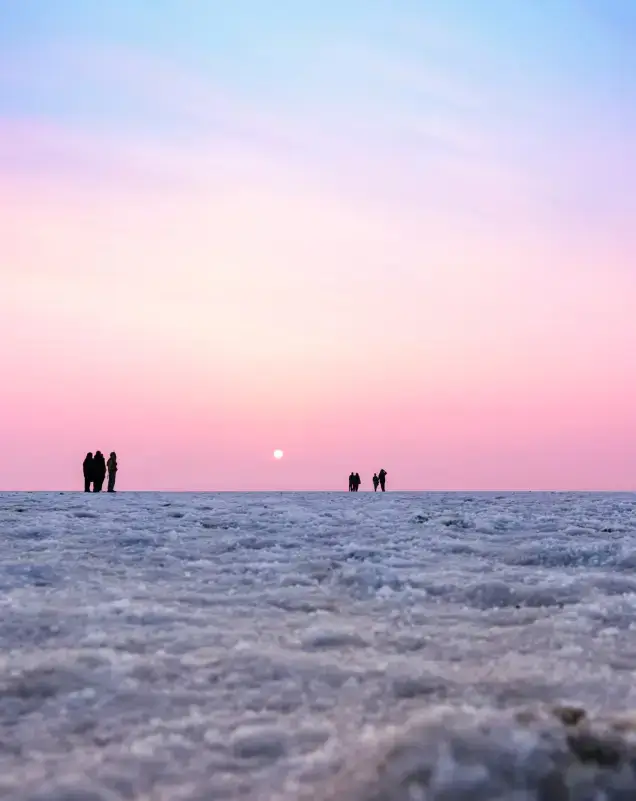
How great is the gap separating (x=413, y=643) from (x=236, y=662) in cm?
153

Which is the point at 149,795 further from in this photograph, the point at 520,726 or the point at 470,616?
the point at 470,616

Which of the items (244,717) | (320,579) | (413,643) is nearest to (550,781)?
(244,717)

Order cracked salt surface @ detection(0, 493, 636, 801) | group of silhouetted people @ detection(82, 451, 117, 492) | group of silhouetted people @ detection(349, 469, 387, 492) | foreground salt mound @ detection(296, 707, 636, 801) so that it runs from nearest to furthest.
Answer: foreground salt mound @ detection(296, 707, 636, 801)
cracked salt surface @ detection(0, 493, 636, 801)
group of silhouetted people @ detection(82, 451, 117, 492)
group of silhouetted people @ detection(349, 469, 387, 492)

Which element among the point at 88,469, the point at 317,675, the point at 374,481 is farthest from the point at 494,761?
the point at 374,481

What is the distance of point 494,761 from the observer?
3.77m

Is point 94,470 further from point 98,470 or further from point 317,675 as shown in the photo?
point 317,675

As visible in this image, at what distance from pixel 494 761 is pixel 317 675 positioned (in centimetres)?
199

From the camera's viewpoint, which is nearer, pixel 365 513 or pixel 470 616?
pixel 470 616

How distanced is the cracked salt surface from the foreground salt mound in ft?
0.04

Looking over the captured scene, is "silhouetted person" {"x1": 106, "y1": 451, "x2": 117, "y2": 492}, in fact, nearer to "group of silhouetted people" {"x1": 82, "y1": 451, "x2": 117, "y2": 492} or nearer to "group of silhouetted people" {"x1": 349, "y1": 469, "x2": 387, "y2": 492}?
"group of silhouetted people" {"x1": 82, "y1": 451, "x2": 117, "y2": 492}

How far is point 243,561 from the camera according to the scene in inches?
423

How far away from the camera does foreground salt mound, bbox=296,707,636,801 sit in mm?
3539

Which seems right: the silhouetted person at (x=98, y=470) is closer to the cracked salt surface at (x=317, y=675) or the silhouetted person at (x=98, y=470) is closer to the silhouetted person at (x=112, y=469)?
the silhouetted person at (x=112, y=469)

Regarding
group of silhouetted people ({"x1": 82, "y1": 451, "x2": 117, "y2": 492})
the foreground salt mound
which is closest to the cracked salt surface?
the foreground salt mound
